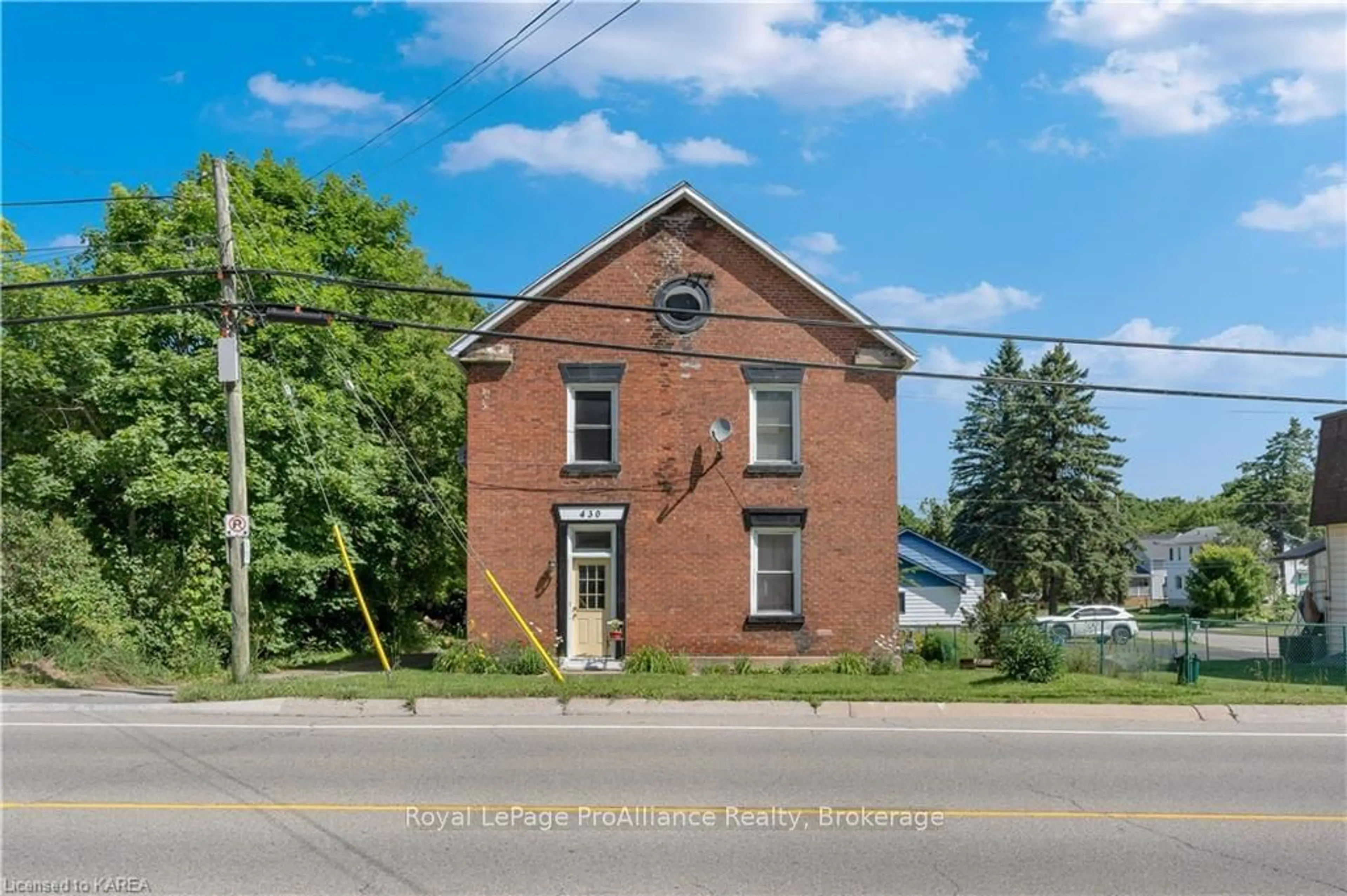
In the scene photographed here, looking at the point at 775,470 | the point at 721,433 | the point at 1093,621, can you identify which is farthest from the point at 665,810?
the point at 1093,621

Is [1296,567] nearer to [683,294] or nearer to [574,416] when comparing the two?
[683,294]

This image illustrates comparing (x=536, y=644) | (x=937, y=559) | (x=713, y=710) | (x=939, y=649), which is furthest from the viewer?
(x=937, y=559)

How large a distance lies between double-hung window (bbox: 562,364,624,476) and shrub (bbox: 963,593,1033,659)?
7.85m

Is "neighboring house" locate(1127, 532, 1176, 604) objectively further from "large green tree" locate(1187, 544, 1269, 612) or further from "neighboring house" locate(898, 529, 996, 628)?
"neighboring house" locate(898, 529, 996, 628)

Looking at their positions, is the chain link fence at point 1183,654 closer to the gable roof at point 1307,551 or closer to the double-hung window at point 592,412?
the gable roof at point 1307,551

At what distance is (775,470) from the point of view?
21.2 m

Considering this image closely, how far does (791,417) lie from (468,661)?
7.77 m

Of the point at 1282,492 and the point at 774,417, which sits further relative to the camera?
the point at 1282,492

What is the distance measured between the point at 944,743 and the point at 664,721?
11.5 feet

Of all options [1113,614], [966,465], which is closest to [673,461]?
[1113,614]

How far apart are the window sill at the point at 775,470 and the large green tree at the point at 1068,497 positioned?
33.4 m

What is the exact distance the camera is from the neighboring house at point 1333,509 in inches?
1039

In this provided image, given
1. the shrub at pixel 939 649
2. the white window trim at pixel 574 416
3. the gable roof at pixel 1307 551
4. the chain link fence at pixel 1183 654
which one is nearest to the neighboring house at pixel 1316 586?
the gable roof at pixel 1307 551

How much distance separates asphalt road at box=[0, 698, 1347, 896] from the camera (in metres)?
7.05
